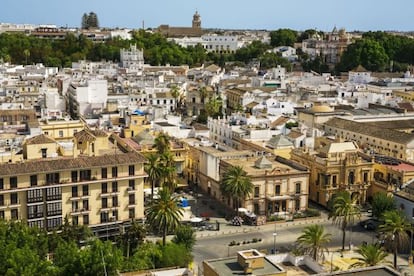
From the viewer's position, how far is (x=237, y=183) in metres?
50.8

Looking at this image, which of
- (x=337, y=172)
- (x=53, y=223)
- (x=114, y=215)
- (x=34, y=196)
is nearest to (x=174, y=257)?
(x=114, y=215)

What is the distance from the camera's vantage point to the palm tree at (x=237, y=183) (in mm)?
50781

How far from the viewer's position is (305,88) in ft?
343

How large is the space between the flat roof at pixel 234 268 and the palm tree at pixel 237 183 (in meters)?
20.5

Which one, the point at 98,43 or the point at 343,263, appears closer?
the point at 343,263

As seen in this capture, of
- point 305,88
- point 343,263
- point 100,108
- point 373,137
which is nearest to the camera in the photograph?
point 343,263

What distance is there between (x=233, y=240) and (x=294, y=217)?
7612 mm

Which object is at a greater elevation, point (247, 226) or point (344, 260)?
point (344, 260)

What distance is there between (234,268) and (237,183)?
71.2 ft

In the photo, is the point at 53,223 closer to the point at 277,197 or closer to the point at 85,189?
the point at 85,189

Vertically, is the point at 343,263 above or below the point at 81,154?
below

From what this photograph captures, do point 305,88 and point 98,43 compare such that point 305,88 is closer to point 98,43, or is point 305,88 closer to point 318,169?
point 318,169

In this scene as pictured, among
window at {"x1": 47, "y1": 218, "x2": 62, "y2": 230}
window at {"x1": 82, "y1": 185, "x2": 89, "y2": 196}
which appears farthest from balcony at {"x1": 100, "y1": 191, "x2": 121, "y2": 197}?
window at {"x1": 47, "y1": 218, "x2": 62, "y2": 230}

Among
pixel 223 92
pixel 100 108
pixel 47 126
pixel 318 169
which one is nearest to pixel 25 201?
pixel 47 126
